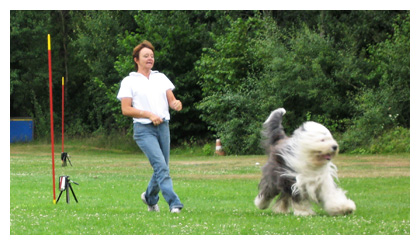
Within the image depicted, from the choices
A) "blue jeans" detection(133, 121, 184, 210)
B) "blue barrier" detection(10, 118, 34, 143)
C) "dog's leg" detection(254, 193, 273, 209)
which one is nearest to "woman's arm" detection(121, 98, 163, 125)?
"blue jeans" detection(133, 121, 184, 210)

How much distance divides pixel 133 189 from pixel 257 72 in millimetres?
16080

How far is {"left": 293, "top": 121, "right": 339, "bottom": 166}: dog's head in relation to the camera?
7848mm

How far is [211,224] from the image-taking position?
7.57 m

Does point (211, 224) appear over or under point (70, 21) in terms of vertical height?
under

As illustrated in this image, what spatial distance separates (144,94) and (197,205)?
2.64 metres

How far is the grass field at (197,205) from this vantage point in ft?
24.0

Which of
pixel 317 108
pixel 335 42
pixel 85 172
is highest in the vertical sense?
pixel 335 42

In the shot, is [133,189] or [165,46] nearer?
[133,189]

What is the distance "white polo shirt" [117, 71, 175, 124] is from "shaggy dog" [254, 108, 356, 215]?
1.63 m

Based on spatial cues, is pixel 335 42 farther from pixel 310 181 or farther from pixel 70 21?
pixel 310 181

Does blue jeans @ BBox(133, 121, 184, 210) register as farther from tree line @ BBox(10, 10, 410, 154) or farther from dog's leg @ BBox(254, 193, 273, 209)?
tree line @ BBox(10, 10, 410, 154)

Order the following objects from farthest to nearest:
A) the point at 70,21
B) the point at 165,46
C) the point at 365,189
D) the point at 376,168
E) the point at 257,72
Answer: the point at 70,21 → the point at 165,46 → the point at 257,72 → the point at 376,168 → the point at 365,189

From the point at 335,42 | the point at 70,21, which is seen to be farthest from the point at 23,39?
the point at 335,42

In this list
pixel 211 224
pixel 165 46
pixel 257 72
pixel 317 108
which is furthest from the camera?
pixel 165 46
